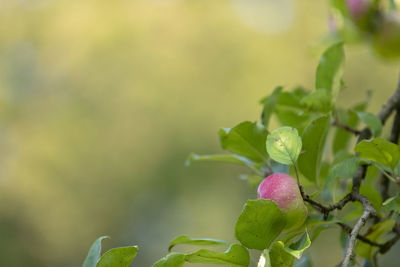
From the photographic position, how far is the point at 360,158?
498 mm

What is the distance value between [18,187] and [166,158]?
5.82ft

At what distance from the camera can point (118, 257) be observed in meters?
0.43

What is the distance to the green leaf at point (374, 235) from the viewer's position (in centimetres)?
55

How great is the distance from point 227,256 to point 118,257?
0.10 metres

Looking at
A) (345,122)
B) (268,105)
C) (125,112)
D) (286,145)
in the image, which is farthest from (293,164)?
(125,112)

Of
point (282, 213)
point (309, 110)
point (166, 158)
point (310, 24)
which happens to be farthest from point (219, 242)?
point (310, 24)

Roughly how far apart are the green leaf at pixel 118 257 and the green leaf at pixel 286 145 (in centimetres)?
16

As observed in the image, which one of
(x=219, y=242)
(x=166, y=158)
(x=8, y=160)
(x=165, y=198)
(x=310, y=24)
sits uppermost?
(x=219, y=242)

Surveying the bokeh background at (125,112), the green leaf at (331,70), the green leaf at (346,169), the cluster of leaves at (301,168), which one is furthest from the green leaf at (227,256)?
the bokeh background at (125,112)

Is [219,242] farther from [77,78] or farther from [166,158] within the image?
[77,78]

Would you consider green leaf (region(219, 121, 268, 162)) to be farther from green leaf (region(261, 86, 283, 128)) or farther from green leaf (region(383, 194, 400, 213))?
green leaf (region(383, 194, 400, 213))

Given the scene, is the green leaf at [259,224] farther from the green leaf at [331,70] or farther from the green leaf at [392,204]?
the green leaf at [331,70]

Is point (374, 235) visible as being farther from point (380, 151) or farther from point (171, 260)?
point (171, 260)

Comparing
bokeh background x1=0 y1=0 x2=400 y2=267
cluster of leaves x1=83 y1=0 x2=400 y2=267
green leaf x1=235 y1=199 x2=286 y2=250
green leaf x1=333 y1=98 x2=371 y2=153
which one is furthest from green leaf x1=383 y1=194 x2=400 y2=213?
bokeh background x1=0 y1=0 x2=400 y2=267
